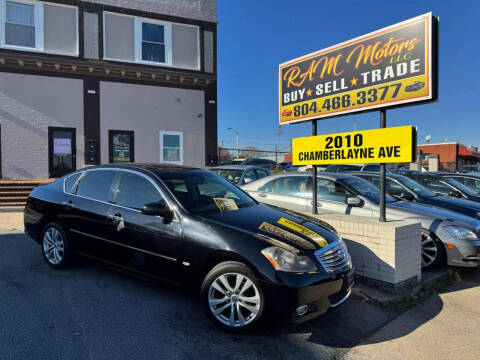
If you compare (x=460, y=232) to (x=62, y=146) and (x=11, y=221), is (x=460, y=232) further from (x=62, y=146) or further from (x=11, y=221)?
Result: (x=62, y=146)

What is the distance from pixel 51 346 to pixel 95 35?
1320 centimetres

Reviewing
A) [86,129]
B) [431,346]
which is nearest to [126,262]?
[431,346]

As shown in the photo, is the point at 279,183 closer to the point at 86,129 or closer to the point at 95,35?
the point at 86,129

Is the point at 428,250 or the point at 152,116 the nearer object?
the point at 428,250

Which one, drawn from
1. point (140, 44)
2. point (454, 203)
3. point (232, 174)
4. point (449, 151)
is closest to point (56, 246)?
point (232, 174)

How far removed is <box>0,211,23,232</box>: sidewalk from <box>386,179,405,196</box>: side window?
784cm

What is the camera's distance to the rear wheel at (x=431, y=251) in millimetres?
4926

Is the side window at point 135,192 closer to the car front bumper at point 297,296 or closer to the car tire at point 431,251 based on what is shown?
the car front bumper at point 297,296

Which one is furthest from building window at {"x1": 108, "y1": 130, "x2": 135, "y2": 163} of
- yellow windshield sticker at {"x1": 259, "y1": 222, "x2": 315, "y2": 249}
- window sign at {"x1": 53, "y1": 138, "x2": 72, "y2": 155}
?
yellow windshield sticker at {"x1": 259, "y1": 222, "x2": 315, "y2": 249}

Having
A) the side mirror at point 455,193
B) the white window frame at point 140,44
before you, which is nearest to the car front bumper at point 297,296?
the side mirror at point 455,193

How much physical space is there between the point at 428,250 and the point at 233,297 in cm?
348

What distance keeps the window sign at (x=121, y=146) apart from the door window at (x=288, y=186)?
872 centimetres

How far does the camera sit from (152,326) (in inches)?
125

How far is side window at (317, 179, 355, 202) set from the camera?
18.8 ft
